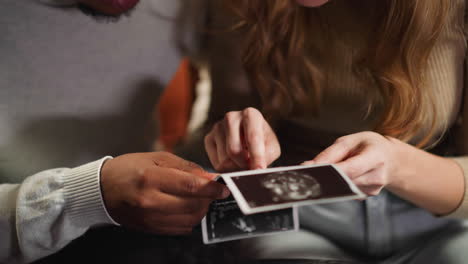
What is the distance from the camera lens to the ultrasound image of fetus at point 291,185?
0.45 metres

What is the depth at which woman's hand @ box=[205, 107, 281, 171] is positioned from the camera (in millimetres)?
567

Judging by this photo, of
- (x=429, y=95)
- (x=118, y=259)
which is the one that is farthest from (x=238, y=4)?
(x=118, y=259)

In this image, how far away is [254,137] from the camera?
22.6 inches

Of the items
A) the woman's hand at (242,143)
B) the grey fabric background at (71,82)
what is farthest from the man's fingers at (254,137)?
the grey fabric background at (71,82)

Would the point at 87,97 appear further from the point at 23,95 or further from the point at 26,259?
the point at 26,259

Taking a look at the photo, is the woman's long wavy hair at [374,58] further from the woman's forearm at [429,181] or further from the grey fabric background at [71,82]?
the grey fabric background at [71,82]

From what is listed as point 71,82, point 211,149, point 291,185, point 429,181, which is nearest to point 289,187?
point 291,185

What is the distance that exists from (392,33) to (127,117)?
559 mm

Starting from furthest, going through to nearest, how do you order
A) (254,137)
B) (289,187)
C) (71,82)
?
(71,82) → (254,137) → (289,187)

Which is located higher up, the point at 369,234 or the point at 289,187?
the point at 289,187

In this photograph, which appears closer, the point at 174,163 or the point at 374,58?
the point at 174,163

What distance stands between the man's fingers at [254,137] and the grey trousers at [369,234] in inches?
7.5

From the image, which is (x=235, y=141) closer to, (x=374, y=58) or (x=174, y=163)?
(x=174, y=163)

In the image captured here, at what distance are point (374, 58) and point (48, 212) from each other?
2.08ft
